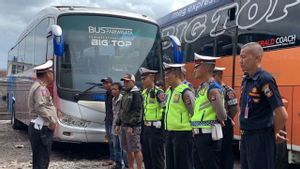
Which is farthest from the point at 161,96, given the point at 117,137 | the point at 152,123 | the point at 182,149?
the point at 117,137

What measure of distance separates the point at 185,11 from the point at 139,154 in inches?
209

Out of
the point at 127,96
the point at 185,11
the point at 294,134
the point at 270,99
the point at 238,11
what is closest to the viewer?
the point at 270,99

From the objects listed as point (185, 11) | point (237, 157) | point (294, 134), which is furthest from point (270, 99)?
point (185, 11)

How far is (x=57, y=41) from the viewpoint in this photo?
883 centimetres

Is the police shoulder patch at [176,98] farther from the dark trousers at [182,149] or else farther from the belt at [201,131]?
the belt at [201,131]

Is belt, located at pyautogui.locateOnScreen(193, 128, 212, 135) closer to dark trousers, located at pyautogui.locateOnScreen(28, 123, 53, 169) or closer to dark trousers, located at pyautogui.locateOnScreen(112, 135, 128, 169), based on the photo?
dark trousers, located at pyautogui.locateOnScreen(28, 123, 53, 169)

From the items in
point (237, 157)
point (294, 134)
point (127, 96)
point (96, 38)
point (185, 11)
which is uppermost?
point (185, 11)

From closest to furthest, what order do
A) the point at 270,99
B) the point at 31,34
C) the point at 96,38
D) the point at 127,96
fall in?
the point at 270,99, the point at 127,96, the point at 96,38, the point at 31,34

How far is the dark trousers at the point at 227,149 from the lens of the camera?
20.5 ft

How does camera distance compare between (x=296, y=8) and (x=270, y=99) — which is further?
(x=296, y=8)

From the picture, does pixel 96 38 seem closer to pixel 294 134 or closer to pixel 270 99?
pixel 294 134

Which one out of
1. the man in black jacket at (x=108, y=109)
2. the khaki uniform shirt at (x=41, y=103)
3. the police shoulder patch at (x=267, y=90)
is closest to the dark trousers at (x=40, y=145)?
the khaki uniform shirt at (x=41, y=103)

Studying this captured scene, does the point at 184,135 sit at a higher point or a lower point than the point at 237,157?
higher

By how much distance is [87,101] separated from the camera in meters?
9.41
